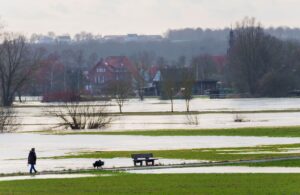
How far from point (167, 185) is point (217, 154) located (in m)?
15.0

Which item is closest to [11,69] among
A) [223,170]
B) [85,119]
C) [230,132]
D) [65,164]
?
[85,119]

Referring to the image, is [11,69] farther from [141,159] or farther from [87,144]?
[141,159]

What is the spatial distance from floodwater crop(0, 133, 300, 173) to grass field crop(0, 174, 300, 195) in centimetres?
674

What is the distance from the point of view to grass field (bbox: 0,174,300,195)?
34.6 meters

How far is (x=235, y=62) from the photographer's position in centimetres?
19175

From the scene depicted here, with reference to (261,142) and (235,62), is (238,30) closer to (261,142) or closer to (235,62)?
(235,62)

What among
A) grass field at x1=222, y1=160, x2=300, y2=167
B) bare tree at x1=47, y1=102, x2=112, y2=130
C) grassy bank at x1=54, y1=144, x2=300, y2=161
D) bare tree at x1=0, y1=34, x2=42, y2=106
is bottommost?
grass field at x1=222, y1=160, x2=300, y2=167

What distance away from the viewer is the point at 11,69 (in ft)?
506

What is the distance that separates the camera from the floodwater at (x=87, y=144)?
48.5 m

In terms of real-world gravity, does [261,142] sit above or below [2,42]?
below

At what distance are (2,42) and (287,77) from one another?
5016cm

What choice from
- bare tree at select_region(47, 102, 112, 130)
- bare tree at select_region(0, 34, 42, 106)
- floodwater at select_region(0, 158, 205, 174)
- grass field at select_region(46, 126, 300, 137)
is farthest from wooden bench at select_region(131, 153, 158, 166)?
bare tree at select_region(0, 34, 42, 106)

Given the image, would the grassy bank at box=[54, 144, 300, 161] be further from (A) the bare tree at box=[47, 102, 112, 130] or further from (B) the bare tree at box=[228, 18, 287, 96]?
(B) the bare tree at box=[228, 18, 287, 96]

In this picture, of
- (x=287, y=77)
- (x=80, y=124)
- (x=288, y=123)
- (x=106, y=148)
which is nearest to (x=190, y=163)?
(x=106, y=148)
